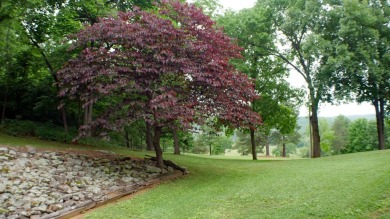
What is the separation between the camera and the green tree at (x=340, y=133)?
65.3m

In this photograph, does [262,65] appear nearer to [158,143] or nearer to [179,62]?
[158,143]

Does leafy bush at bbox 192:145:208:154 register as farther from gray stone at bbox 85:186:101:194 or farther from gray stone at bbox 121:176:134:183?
gray stone at bbox 85:186:101:194

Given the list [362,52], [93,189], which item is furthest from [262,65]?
[93,189]

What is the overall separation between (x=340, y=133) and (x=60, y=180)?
70.4 metres

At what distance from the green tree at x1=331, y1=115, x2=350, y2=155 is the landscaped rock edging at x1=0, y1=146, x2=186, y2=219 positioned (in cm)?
5950

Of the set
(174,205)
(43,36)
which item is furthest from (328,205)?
(43,36)

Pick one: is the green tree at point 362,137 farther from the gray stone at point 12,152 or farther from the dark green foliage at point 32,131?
the gray stone at point 12,152

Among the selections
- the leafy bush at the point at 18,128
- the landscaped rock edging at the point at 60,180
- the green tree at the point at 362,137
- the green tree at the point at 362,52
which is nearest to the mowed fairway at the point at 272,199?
the landscaped rock edging at the point at 60,180

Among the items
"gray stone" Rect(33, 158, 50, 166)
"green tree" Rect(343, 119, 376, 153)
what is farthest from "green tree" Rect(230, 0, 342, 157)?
"green tree" Rect(343, 119, 376, 153)

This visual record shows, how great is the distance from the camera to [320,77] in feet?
63.0

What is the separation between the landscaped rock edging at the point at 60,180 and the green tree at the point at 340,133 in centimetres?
5950

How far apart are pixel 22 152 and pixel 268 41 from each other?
1703 centimetres

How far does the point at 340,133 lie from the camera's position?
69.2 metres

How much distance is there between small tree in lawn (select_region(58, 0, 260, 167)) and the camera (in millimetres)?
10328
